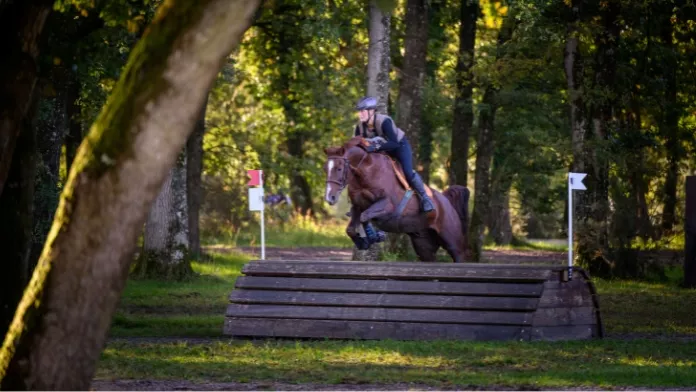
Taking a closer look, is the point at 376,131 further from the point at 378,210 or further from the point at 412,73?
the point at 412,73

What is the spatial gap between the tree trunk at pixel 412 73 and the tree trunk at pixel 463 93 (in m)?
1.31

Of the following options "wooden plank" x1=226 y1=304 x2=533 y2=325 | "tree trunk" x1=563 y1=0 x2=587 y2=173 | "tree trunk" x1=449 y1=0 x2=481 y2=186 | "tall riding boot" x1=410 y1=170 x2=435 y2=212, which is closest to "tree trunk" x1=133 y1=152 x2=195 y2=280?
"tree trunk" x1=563 y1=0 x2=587 y2=173

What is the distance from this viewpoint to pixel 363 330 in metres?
15.6

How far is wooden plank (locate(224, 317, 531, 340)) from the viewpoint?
49.8 feet

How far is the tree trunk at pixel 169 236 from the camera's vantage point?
2481cm

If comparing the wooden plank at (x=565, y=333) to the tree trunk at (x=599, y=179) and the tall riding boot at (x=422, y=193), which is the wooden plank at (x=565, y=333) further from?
the tree trunk at (x=599, y=179)

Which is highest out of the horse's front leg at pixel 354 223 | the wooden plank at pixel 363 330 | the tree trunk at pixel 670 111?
the tree trunk at pixel 670 111

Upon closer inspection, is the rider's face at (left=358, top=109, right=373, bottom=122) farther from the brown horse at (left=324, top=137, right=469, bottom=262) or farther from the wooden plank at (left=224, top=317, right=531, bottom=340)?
the wooden plank at (left=224, top=317, right=531, bottom=340)

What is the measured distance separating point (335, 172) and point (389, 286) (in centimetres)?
157

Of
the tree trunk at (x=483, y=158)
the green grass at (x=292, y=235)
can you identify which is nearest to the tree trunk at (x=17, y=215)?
the tree trunk at (x=483, y=158)

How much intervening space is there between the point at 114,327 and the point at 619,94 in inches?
525

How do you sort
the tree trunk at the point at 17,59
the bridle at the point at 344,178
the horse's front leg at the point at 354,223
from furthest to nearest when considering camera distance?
the horse's front leg at the point at 354,223 < the bridle at the point at 344,178 < the tree trunk at the point at 17,59

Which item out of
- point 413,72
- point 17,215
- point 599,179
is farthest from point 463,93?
point 17,215

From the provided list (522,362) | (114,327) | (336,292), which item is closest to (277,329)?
(336,292)
